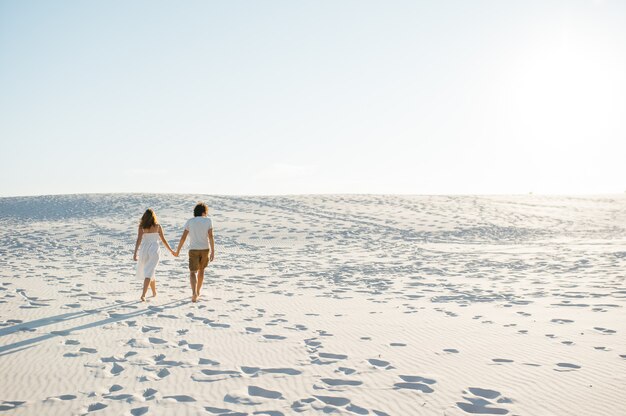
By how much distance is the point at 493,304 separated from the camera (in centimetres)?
776

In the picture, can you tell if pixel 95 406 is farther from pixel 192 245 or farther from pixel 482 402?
pixel 192 245

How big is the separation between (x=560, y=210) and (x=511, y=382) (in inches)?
1321

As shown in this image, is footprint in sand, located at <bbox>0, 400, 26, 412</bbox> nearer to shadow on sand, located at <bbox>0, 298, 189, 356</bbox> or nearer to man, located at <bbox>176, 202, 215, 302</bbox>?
shadow on sand, located at <bbox>0, 298, 189, 356</bbox>

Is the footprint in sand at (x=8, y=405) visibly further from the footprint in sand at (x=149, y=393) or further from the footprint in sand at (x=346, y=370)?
the footprint in sand at (x=346, y=370)

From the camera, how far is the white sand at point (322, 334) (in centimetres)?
390

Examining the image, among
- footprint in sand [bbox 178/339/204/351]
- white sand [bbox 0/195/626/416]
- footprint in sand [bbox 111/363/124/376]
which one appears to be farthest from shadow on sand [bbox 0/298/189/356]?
footprint in sand [bbox 178/339/204/351]

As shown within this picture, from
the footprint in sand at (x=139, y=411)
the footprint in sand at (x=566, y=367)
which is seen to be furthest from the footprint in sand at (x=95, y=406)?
the footprint in sand at (x=566, y=367)

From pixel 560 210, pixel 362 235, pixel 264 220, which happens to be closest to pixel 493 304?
pixel 362 235

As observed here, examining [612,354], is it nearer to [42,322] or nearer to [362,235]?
[42,322]

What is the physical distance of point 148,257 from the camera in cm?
826

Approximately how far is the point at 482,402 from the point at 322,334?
8.22 ft

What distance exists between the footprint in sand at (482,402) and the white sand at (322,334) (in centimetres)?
2

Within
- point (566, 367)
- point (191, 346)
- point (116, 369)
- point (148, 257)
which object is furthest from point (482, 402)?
point (148, 257)

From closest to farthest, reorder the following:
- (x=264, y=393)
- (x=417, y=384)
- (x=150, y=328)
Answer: (x=264, y=393) < (x=417, y=384) < (x=150, y=328)
